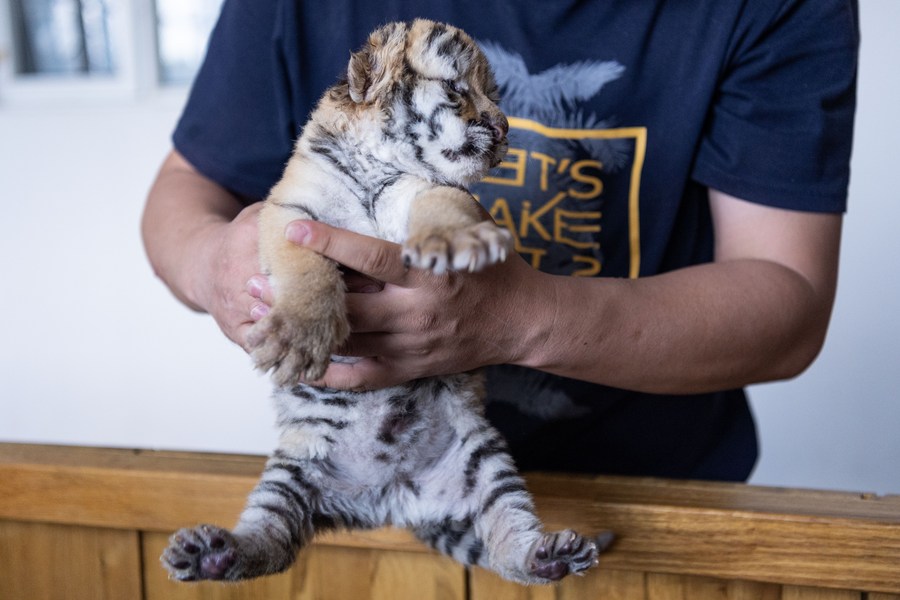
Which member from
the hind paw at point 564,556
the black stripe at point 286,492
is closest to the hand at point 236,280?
the black stripe at point 286,492

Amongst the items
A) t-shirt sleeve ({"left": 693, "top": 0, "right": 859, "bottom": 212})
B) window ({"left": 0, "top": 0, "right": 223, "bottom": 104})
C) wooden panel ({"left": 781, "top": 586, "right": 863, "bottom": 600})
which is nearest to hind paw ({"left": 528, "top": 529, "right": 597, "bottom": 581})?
wooden panel ({"left": 781, "top": 586, "right": 863, "bottom": 600})

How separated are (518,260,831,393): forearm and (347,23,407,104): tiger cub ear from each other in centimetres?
38

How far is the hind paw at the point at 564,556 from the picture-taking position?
1.20 m

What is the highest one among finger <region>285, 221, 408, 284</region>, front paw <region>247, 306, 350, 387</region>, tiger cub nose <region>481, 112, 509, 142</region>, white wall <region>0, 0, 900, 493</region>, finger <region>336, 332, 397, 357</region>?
tiger cub nose <region>481, 112, 509, 142</region>

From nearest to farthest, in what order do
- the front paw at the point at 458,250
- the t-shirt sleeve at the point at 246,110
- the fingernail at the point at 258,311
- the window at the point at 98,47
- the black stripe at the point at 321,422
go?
the front paw at the point at 458,250, the fingernail at the point at 258,311, the black stripe at the point at 321,422, the t-shirt sleeve at the point at 246,110, the window at the point at 98,47

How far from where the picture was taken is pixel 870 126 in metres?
3.08

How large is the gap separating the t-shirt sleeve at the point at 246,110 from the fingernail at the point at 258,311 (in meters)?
0.55

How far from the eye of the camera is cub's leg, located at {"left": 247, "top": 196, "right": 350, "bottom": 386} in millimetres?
1194

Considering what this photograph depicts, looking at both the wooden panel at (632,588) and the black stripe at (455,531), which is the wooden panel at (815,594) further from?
the black stripe at (455,531)

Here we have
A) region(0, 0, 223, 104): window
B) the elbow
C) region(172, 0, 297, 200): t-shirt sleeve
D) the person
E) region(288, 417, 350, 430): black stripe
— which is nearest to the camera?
region(288, 417, 350, 430): black stripe

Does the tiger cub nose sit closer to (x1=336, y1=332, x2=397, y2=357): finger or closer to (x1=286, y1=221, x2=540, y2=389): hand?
(x1=286, y1=221, x2=540, y2=389): hand

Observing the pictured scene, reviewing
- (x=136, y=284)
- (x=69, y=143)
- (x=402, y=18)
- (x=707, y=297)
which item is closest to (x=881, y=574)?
(x=707, y=297)

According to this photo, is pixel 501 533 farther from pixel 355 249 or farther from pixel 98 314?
pixel 98 314

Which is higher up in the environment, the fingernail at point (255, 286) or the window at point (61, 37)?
the window at point (61, 37)
